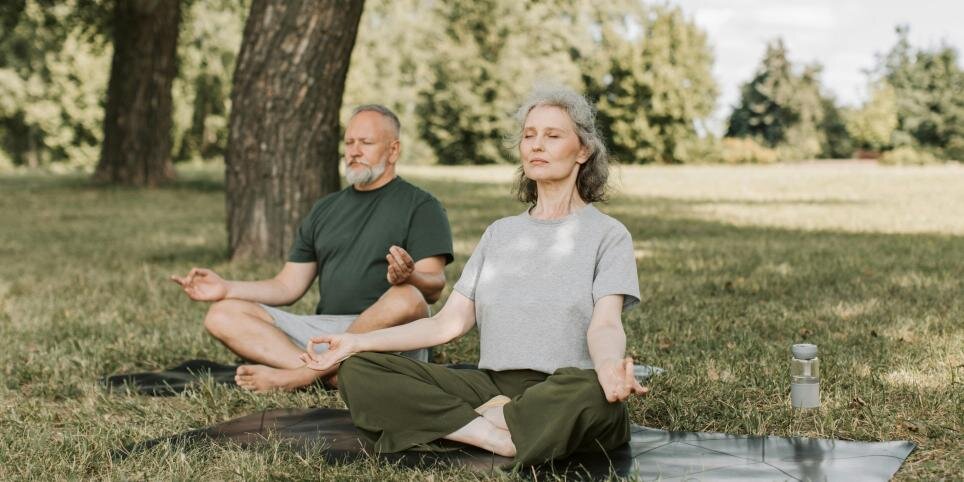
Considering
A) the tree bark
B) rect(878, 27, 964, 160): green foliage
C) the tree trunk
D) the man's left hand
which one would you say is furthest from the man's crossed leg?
rect(878, 27, 964, 160): green foliage

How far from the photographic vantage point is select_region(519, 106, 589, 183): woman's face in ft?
11.9

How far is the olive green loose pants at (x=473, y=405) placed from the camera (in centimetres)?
330

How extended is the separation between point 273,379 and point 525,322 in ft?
5.45

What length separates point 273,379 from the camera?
15.5 feet

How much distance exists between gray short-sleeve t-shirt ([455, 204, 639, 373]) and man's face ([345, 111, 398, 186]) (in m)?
1.34

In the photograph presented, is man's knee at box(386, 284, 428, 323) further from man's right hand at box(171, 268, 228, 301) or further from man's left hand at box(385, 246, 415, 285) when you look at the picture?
man's right hand at box(171, 268, 228, 301)

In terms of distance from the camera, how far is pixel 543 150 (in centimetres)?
362

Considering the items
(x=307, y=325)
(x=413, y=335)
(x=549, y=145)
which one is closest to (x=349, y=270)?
(x=307, y=325)

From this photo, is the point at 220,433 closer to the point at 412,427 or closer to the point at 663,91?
the point at 412,427

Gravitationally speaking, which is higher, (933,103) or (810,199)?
(933,103)

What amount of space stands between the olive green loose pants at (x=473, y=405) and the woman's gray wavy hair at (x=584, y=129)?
74cm

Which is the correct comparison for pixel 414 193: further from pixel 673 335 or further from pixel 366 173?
pixel 673 335

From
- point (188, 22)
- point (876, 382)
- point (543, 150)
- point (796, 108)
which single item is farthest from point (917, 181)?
point (796, 108)

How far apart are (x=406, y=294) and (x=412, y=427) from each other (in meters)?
1.07
